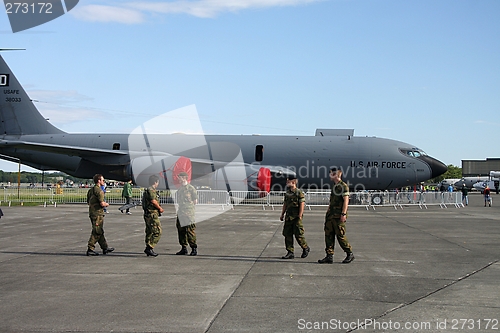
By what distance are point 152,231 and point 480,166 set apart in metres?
136

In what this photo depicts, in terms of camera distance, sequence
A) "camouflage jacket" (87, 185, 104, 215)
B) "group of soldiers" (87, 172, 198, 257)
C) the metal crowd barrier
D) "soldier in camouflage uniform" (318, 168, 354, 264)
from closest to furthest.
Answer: "soldier in camouflage uniform" (318, 168, 354, 264)
"group of soldiers" (87, 172, 198, 257)
"camouflage jacket" (87, 185, 104, 215)
the metal crowd barrier

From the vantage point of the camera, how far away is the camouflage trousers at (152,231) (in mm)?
10242

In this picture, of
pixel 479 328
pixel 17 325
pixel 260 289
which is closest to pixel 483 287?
pixel 479 328

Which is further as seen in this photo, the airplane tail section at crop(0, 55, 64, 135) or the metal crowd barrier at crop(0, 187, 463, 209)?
the airplane tail section at crop(0, 55, 64, 135)

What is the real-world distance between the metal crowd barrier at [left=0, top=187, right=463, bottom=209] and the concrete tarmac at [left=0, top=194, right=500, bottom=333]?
1300 cm

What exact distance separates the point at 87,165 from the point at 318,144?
45.3 ft

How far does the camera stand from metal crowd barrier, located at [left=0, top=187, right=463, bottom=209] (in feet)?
87.1

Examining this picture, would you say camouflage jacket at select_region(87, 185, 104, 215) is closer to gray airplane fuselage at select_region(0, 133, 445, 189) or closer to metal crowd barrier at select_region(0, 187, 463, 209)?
metal crowd barrier at select_region(0, 187, 463, 209)

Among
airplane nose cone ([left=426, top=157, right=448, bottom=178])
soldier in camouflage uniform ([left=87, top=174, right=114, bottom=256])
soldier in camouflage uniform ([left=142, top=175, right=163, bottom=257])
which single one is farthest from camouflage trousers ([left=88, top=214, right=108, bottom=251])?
airplane nose cone ([left=426, top=157, right=448, bottom=178])

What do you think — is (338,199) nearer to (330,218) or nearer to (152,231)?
(330,218)

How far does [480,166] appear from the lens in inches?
5172
